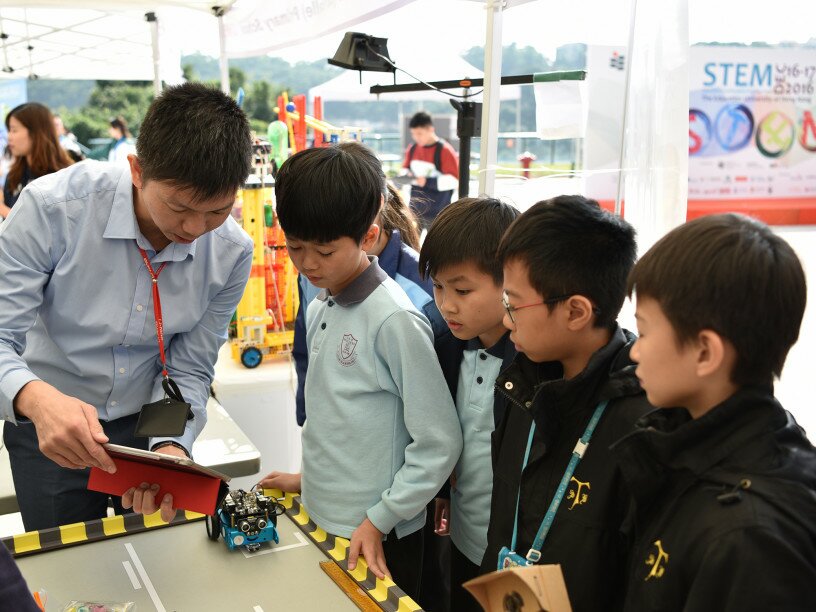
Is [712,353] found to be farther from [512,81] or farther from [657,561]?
[512,81]

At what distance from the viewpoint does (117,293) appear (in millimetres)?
1445

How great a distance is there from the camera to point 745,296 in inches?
31.4

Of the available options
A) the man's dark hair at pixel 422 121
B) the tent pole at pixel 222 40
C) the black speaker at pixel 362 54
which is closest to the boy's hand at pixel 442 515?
the black speaker at pixel 362 54

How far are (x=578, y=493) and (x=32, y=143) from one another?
3.94m

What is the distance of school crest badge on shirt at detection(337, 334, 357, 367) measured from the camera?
1372 mm

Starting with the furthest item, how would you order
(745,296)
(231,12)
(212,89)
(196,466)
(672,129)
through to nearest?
(231,12) < (672,129) < (212,89) < (196,466) < (745,296)

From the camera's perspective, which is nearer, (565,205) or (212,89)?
A: (565,205)

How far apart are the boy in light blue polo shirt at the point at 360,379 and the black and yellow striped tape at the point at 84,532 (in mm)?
288

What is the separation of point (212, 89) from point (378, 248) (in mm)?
788

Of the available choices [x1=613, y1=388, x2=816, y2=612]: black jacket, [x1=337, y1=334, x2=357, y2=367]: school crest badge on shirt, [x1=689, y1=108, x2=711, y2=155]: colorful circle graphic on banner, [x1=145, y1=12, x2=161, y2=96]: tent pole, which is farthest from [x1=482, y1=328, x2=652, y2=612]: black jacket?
[x1=145, y1=12, x2=161, y2=96]: tent pole

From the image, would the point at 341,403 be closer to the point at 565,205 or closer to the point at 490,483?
the point at 490,483

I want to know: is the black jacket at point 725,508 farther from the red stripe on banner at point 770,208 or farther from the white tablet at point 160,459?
the red stripe on banner at point 770,208

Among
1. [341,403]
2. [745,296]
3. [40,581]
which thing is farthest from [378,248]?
[745,296]

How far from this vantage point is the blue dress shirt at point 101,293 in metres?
1.36
